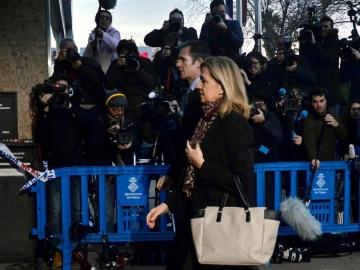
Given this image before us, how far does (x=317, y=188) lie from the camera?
243 inches

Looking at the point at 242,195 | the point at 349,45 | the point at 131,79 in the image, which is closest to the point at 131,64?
the point at 131,79

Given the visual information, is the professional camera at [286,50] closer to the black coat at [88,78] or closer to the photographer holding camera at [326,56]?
the photographer holding camera at [326,56]

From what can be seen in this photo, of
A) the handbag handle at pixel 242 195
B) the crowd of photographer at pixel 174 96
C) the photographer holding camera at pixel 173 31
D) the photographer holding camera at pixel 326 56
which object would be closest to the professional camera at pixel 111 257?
the crowd of photographer at pixel 174 96

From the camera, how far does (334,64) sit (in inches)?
332

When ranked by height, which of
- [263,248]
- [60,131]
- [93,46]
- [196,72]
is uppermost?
[93,46]

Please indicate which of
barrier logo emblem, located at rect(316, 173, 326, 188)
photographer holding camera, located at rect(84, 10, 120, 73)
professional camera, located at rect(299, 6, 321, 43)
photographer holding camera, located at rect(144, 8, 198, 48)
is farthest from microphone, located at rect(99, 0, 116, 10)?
barrier logo emblem, located at rect(316, 173, 326, 188)

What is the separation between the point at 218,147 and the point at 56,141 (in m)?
2.67

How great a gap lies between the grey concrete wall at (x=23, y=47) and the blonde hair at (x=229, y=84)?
4166 millimetres

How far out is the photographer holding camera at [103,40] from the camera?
26.2 ft

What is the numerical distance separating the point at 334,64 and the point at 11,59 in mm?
4167

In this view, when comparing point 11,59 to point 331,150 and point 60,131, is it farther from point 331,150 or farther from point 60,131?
point 331,150

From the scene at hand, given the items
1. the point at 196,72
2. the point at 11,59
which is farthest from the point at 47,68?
the point at 196,72

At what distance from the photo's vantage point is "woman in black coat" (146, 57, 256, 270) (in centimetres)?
347

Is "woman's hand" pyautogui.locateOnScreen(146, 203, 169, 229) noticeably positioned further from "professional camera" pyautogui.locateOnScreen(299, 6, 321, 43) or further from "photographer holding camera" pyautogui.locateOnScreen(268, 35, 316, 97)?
"professional camera" pyautogui.locateOnScreen(299, 6, 321, 43)
